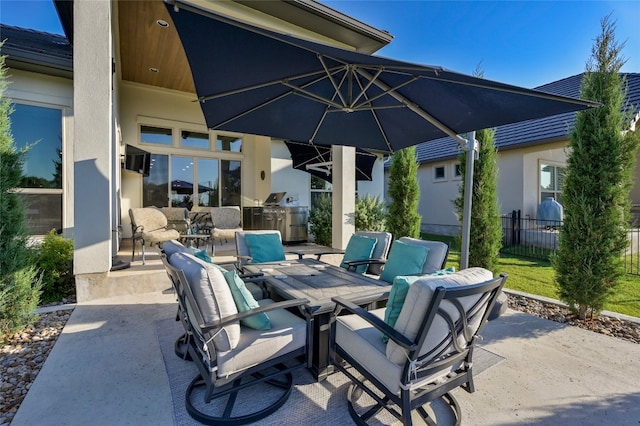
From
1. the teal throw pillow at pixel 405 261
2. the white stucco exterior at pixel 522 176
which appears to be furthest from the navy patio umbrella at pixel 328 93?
the white stucco exterior at pixel 522 176

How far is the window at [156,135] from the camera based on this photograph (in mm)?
8741

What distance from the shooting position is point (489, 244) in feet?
17.6

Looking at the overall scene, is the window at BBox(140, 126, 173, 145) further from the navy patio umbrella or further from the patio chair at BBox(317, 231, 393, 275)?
the patio chair at BBox(317, 231, 393, 275)

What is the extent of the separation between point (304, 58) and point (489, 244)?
14.4 feet

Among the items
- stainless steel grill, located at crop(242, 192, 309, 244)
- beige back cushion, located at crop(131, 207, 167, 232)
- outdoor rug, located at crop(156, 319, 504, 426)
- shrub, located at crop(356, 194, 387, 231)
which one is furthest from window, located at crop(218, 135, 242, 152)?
outdoor rug, located at crop(156, 319, 504, 426)

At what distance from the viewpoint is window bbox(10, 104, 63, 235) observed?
5934 millimetres

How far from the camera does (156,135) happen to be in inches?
351

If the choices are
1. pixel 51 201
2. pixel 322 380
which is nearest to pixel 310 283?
pixel 322 380

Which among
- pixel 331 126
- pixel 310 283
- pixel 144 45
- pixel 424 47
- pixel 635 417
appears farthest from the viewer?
pixel 424 47

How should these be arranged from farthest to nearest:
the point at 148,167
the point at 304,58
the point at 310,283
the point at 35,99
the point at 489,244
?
the point at 148,167 < the point at 35,99 < the point at 489,244 < the point at 310,283 < the point at 304,58

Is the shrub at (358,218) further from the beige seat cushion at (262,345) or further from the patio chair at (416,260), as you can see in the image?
the beige seat cushion at (262,345)

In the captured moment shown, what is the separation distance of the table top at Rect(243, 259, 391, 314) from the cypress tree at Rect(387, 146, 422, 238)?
3.34 meters

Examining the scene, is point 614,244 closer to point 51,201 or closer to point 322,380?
point 322,380

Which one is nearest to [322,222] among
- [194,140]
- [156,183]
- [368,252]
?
[368,252]
